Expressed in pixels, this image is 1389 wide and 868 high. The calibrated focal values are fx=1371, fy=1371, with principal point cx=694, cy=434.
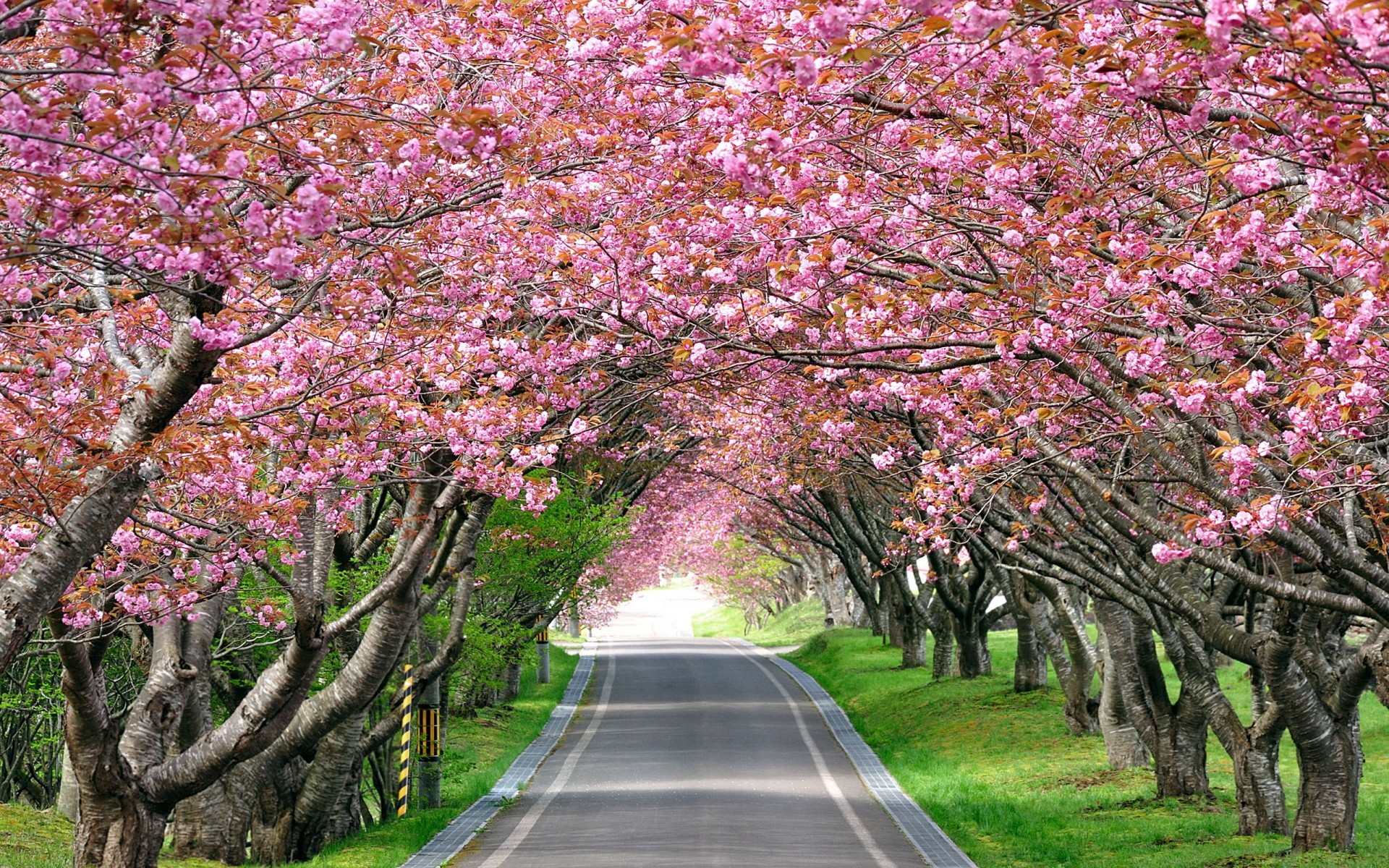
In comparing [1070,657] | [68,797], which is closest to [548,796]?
[68,797]

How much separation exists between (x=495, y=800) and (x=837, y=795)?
491cm

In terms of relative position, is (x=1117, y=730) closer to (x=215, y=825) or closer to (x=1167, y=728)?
(x=1167, y=728)

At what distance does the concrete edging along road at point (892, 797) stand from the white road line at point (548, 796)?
4.58 metres

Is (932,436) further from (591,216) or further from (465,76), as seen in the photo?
(465,76)

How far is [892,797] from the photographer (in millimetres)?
19359

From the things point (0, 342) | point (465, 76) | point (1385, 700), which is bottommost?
point (1385, 700)

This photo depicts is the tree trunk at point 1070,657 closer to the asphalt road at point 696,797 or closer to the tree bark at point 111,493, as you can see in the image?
the asphalt road at point 696,797

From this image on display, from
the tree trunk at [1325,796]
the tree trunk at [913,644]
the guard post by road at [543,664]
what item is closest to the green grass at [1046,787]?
the tree trunk at [1325,796]

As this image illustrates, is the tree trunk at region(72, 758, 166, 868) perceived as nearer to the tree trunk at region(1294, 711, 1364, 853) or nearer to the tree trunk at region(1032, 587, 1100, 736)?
the tree trunk at region(1294, 711, 1364, 853)

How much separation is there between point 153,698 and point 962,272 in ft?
24.8

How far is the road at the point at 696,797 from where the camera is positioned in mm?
14922

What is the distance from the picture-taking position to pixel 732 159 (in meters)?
6.60

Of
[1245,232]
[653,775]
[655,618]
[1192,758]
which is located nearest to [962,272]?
[1245,232]

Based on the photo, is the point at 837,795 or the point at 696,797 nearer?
the point at 696,797
